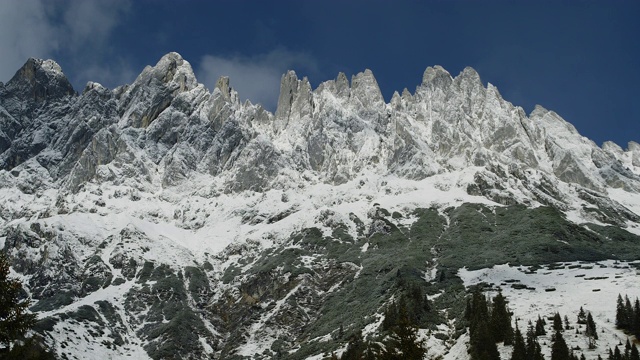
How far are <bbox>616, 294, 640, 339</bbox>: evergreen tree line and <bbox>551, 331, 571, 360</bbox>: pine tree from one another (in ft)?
39.8

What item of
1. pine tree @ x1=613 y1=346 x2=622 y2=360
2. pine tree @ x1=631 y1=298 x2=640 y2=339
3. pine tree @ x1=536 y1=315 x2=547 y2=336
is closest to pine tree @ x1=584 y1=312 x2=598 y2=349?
pine tree @ x1=631 y1=298 x2=640 y2=339

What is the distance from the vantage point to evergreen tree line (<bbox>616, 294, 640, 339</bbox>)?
9012cm

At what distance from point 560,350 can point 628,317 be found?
17.3 m

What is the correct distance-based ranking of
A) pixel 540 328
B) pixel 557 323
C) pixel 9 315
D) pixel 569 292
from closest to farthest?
pixel 9 315 < pixel 557 323 < pixel 540 328 < pixel 569 292

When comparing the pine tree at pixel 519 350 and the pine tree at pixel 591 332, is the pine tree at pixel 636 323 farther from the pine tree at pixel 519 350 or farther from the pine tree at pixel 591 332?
the pine tree at pixel 519 350

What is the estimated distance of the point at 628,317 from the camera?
9356 cm

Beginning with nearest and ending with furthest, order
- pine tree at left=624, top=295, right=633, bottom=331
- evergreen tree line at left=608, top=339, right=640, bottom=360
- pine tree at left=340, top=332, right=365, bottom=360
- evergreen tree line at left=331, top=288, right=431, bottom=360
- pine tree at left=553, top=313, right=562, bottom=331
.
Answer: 1. evergreen tree line at left=331, top=288, right=431, bottom=360
2. evergreen tree line at left=608, top=339, right=640, bottom=360
3. pine tree at left=624, top=295, right=633, bottom=331
4. pine tree at left=553, top=313, right=562, bottom=331
5. pine tree at left=340, top=332, right=365, bottom=360

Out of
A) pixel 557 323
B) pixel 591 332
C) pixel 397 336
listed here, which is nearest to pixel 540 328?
pixel 557 323

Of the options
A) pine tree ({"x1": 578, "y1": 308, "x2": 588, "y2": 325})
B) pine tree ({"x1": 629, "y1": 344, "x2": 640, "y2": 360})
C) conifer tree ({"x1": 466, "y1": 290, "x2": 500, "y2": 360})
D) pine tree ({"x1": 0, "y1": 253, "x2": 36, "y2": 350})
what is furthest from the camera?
pine tree ({"x1": 578, "y1": 308, "x2": 588, "y2": 325})

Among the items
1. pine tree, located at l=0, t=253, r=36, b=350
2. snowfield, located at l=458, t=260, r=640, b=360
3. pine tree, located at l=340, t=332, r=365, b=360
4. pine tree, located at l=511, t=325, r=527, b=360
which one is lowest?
pine tree, located at l=0, t=253, r=36, b=350

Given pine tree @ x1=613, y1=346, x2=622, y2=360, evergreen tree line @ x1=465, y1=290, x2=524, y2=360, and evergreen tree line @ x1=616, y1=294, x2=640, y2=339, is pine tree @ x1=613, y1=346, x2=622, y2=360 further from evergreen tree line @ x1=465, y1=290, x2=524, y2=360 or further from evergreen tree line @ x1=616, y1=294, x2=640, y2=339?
evergreen tree line @ x1=465, y1=290, x2=524, y2=360

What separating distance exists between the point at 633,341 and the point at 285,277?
339 feet

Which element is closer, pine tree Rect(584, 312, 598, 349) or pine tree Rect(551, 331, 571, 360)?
pine tree Rect(551, 331, 571, 360)

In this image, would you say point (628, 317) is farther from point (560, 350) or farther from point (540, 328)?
point (560, 350)
